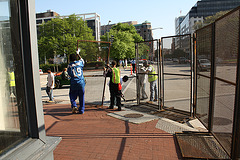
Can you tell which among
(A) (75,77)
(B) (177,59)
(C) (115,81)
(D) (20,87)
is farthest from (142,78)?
(D) (20,87)

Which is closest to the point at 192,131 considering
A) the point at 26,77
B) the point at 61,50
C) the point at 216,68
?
the point at 216,68

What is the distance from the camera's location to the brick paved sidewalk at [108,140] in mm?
4043

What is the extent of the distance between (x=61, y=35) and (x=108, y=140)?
131ft

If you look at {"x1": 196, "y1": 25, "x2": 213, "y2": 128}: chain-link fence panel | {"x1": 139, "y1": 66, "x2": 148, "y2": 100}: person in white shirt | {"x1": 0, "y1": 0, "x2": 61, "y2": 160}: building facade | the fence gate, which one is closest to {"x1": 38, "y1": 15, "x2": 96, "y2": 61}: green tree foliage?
{"x1": 139, "y1": 66, "x2": 148, "y2": 100}: person in white shirt

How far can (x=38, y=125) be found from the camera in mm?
3055

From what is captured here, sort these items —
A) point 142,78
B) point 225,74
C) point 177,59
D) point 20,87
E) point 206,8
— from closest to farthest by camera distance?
point 20,87, point 225,74, point 177,59, point 142,78, point 206,8

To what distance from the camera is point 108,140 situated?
4762 millimetres

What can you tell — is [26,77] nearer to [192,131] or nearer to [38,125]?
[38,125]

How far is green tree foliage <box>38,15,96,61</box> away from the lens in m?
39.4

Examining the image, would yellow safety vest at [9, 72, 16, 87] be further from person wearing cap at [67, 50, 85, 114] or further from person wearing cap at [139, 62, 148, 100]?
person wearing cap at [139, 62, 148, 100]

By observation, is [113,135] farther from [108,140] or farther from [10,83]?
[10,83]

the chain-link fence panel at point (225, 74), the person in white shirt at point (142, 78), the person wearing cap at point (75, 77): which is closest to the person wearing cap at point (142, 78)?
the person in white shirt at point (142, 78)

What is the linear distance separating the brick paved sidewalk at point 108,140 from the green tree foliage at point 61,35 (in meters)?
34.7

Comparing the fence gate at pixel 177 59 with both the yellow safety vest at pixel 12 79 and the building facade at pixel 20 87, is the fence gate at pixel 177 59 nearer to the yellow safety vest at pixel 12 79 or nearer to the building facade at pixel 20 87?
the building facade at pixel 20 87
